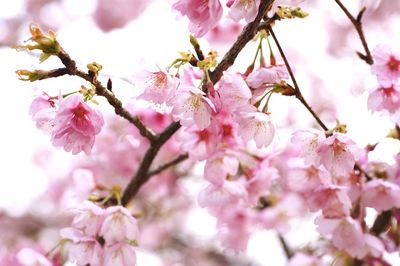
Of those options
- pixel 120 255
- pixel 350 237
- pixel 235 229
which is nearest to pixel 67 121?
pixel 120 255

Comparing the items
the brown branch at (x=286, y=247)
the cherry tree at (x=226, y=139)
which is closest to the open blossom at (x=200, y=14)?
the cherry tree at (x=226, y=139)

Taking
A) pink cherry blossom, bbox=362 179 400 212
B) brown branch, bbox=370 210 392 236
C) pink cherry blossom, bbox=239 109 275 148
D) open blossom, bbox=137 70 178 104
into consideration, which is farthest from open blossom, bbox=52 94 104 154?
brown branch, bbox=370 210 392 236

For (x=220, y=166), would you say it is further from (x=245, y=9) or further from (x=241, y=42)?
(x=245, y=9)

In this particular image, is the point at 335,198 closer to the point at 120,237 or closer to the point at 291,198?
the point at 120,237

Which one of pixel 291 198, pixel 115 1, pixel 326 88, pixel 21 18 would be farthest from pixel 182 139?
pixel 21 18

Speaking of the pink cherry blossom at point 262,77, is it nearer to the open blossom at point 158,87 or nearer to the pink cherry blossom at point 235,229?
the open blossom at point 158,87
